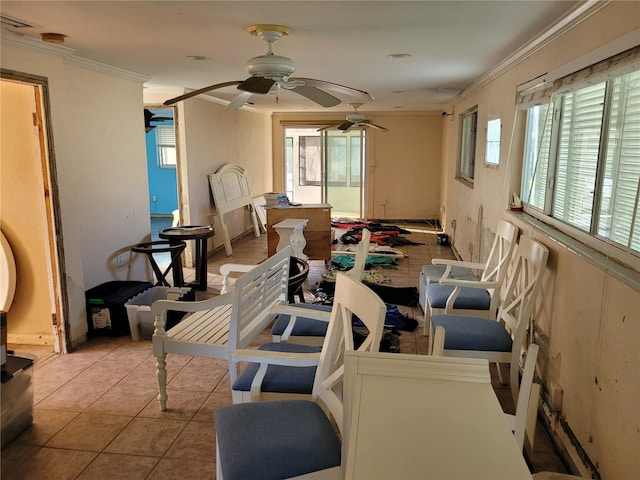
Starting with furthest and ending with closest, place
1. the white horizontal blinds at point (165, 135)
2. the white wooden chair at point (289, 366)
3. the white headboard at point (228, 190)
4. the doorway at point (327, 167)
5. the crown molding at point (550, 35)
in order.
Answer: the white horizontal blinds at point (165, 135)
the doorway at point (327, 167)
the white headboard at point (228, 190)
the crown molding at point (550, 35)
the white wooden chair at point (289, 366)

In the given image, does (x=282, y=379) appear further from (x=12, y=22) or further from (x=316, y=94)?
(x=12, y=22)

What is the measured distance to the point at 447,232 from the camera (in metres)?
7.94

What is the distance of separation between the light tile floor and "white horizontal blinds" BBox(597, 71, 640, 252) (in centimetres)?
110

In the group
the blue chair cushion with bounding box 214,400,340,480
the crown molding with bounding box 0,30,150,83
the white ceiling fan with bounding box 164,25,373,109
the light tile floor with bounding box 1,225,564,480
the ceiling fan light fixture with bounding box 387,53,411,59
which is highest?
the ceiling fan light fixture with bounding box 387,53,411,59

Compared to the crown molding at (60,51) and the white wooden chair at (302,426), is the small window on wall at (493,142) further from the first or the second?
the crown molding at (60,51)

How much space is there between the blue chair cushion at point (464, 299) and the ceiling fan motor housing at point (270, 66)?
67.7 inches

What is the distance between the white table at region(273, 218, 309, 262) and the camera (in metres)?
5.05

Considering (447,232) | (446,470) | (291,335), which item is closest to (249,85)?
(291,335)

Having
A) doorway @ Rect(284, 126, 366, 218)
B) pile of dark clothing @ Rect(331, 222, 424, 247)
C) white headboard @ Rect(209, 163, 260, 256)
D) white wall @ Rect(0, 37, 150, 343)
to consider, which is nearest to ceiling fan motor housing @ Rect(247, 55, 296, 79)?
white wall @ Rect(0, 37, 150, 343)

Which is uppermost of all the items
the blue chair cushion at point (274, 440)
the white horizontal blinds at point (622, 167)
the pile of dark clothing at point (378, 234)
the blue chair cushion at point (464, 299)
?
the white horizontal blinds at point (622, 167)

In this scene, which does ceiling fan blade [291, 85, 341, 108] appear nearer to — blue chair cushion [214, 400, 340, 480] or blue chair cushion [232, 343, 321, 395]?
blue chair cushion [232, 343, 321, 395]

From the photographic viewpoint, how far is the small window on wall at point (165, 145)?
10203 millimetres

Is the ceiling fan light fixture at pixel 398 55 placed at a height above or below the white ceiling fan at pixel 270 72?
above

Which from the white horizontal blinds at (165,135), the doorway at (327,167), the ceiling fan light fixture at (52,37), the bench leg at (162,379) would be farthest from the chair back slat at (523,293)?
the white horizontal blinds at (165,135)
